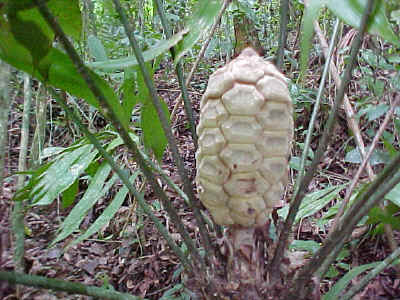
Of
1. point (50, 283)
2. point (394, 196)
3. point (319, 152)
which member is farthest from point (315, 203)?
point (50, 283)

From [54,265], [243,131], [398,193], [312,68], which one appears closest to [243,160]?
[243,131]

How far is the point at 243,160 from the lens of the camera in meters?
0.67

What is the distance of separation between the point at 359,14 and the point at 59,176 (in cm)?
75

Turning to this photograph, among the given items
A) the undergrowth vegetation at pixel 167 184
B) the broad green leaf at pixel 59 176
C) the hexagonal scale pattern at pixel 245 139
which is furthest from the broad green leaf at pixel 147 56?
the broad green leaf at pixel 59 176

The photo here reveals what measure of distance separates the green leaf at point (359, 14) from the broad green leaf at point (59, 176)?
69cm

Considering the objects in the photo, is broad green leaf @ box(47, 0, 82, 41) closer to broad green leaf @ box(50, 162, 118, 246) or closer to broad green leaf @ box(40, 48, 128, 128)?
broad green leaf @ box(40, 48, 128, 128)

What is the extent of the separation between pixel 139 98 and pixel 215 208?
42 centimetres

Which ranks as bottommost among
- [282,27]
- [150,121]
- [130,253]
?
[130,253]

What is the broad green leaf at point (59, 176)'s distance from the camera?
3.13 feet

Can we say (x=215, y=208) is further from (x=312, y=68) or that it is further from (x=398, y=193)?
(x=312, y=68)

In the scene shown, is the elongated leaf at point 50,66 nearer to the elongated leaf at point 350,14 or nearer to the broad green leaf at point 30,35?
the broad green leaf at point 30,35

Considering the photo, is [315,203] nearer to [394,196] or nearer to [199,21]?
[394,196]

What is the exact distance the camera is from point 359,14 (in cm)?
60

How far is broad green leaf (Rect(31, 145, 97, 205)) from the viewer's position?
953 millimetres
